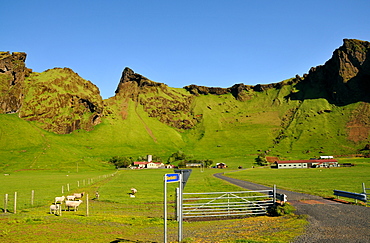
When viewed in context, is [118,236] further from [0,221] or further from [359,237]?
[359,237]

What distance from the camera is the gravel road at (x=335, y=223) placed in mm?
15984

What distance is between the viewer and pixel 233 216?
84.3 ft

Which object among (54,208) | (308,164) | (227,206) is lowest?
(308,164)

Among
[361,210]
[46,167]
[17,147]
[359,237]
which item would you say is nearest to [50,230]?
[359,237]

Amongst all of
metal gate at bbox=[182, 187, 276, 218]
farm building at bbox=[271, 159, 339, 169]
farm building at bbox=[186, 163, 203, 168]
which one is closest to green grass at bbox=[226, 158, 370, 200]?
metal gate at bbox=[182, 187, 276, 218]

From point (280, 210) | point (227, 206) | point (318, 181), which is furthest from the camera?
point (318, 181)

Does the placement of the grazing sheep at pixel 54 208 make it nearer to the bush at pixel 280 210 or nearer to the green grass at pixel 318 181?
the bush at pixel 280 210

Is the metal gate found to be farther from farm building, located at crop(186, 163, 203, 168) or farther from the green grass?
farm building, located at crop(186, 163, 203, 168)

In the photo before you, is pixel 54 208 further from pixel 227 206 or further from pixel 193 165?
pixel 193 165

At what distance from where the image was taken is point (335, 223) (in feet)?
64.5

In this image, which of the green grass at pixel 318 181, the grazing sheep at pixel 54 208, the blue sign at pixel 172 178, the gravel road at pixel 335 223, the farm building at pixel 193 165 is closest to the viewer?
the blue sign at pixel 172 178

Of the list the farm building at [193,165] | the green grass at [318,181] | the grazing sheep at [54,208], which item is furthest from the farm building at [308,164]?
the grazing sheep at [54,208]

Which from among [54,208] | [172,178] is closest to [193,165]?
[54,208]

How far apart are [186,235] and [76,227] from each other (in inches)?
330
